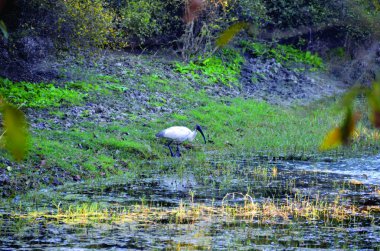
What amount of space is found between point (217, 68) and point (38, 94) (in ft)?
29.2

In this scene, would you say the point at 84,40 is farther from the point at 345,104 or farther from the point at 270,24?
the point at 345,104

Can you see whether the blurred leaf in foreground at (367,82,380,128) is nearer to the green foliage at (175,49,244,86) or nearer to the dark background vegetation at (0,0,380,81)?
the dark background vegetation at (0,0,380,81)

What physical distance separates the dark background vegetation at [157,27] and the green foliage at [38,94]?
491 millimetres

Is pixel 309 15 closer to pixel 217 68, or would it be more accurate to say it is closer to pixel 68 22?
pixel 217 68

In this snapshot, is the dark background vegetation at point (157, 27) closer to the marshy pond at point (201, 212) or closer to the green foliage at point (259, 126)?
the green foliage at point (259, 126)

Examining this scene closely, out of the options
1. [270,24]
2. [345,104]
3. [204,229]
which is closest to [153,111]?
[204,229]

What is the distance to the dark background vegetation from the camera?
1661cm

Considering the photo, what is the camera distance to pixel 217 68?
2416 centimetres

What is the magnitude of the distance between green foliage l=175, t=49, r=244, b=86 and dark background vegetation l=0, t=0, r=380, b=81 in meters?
0.59

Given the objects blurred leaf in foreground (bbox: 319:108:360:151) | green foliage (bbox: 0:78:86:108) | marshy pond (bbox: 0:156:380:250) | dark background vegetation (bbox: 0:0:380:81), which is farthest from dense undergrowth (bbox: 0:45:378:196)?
blurred leaf in foreground (bbox: 319:108:360:151)

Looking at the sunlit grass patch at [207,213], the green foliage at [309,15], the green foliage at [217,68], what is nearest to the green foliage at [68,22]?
the green foliage at [217,68]

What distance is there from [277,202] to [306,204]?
1.74ft

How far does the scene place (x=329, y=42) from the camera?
2912cm

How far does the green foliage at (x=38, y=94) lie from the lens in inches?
634
